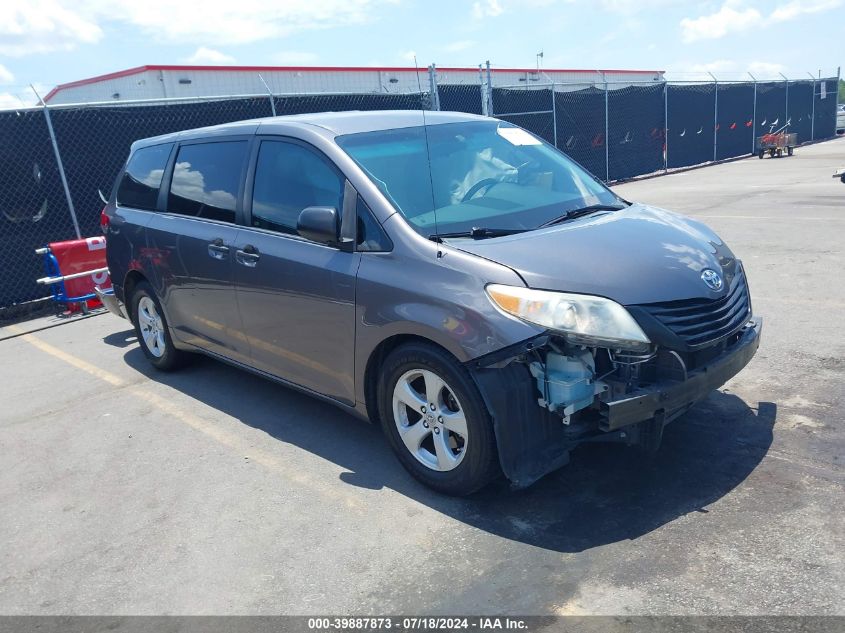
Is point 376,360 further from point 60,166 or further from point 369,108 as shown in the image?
point 369,108

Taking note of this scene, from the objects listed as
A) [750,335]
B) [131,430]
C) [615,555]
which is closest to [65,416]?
[131,430]

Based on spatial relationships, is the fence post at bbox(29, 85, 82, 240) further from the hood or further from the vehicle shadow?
the hood

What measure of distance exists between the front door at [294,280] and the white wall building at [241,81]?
499 inches

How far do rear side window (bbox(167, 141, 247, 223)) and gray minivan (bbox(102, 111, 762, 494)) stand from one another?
0.02 meters

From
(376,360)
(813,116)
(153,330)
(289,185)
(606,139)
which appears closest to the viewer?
(376,360)

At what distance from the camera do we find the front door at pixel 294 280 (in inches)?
158

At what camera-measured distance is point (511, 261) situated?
341 centimetres

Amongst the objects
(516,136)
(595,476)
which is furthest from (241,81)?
(595,476)

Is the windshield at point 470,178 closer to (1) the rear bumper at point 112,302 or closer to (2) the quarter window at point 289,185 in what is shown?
(2) the quarter window at point 289,185

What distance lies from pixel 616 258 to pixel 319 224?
1517 mm

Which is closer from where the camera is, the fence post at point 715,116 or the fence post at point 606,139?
the fence post at point 606,139

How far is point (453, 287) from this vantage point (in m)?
3.43

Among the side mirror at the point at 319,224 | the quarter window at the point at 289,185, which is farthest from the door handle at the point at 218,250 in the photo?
the side mirror at the point at 319,224

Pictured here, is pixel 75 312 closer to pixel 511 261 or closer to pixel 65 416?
pixel 65 416
